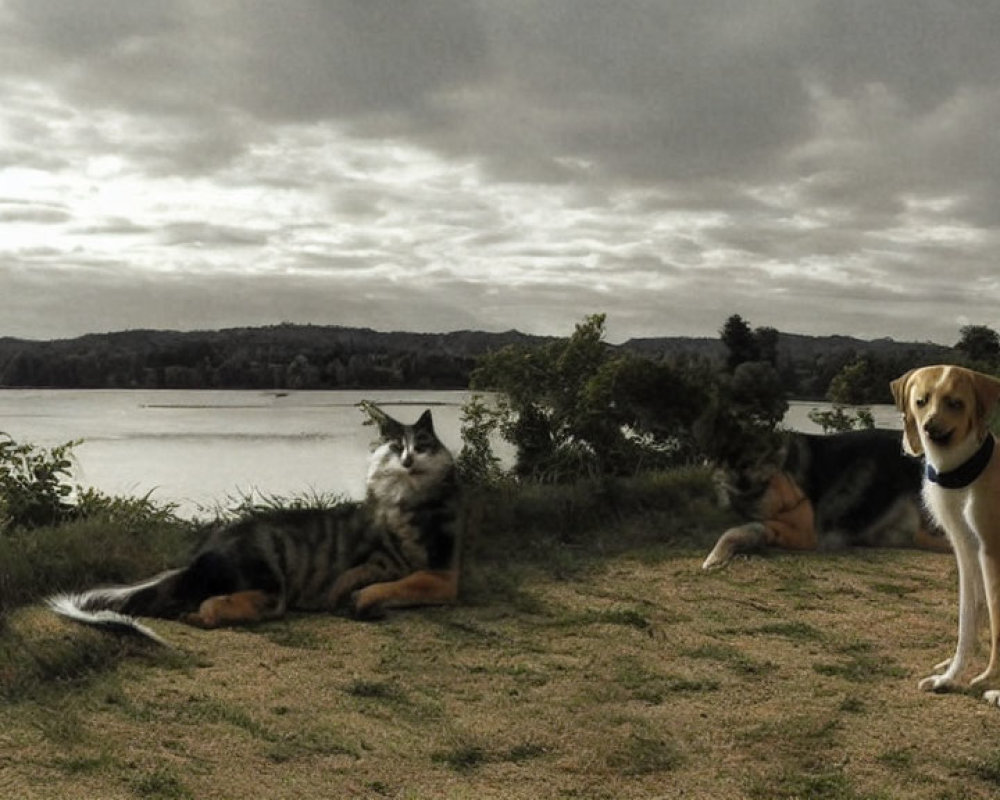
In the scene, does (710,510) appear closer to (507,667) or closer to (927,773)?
(507,667)

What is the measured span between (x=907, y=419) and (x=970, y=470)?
0.49 metres

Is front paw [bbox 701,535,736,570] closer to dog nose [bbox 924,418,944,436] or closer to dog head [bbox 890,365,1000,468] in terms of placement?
dog head [bbox 890,365,1000,468]

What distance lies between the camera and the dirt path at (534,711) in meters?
5.64

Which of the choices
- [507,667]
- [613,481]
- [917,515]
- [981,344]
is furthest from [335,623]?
[981,344]

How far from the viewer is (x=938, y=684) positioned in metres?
6.86

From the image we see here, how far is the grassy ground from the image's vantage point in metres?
5.67

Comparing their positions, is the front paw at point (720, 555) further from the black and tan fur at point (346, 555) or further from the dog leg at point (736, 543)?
the black and tan fur at point (346, 555)

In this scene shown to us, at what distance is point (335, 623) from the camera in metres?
8.53

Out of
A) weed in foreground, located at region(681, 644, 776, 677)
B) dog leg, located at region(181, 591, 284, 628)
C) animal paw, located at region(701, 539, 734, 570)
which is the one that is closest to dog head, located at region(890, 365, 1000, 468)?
weed in foreground, located at region(681, 644, 776, 677)

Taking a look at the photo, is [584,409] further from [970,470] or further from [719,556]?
[970,470]

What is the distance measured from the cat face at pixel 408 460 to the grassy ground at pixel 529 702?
1.08 meters

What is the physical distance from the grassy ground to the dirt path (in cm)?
2

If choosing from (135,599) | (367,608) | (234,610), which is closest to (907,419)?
(367,608)

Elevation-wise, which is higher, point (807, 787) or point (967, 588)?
point (967, 588)
